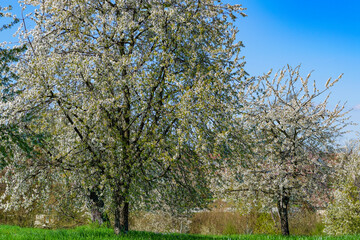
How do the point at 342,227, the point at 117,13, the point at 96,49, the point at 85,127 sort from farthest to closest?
the point at 342,227 < the point at 117,13 < the point at 96,49 < the point at 85,127

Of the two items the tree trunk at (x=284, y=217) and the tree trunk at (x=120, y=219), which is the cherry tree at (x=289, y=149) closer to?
the tree trunk at (x=284, y=217)

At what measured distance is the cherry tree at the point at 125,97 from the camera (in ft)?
28.6

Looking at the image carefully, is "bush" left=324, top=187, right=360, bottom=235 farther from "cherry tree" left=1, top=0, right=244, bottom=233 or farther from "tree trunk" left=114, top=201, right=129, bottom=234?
"tree trunk" left=114, top=201, right=129, bottom=234

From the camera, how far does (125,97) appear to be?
9570 millimetres

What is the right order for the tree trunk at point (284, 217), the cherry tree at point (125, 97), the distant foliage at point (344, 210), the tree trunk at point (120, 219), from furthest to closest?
the distant foliage at point (344, 210)
the tree trunk at point (284, 217)
the tree trunk at point (120, 219)
the cherry tree at point (125, 97)

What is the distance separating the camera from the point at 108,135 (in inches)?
364

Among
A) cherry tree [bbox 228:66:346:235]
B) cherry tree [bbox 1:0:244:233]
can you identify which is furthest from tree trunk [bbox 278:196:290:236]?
cherry tree [bbox 1:0:244:233]

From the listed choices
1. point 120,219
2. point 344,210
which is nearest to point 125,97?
point 120,219

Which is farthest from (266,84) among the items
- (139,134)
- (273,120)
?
(139,134)

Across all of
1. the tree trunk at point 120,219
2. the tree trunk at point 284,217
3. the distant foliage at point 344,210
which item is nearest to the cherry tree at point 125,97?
the tree trunk at point 120,219

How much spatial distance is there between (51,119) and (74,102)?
4.04 feet

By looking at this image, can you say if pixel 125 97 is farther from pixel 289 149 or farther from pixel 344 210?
pixel 344 210

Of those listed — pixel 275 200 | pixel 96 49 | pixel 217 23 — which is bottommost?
pixel 275 200

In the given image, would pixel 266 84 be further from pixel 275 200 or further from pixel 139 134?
pixel 139 134
